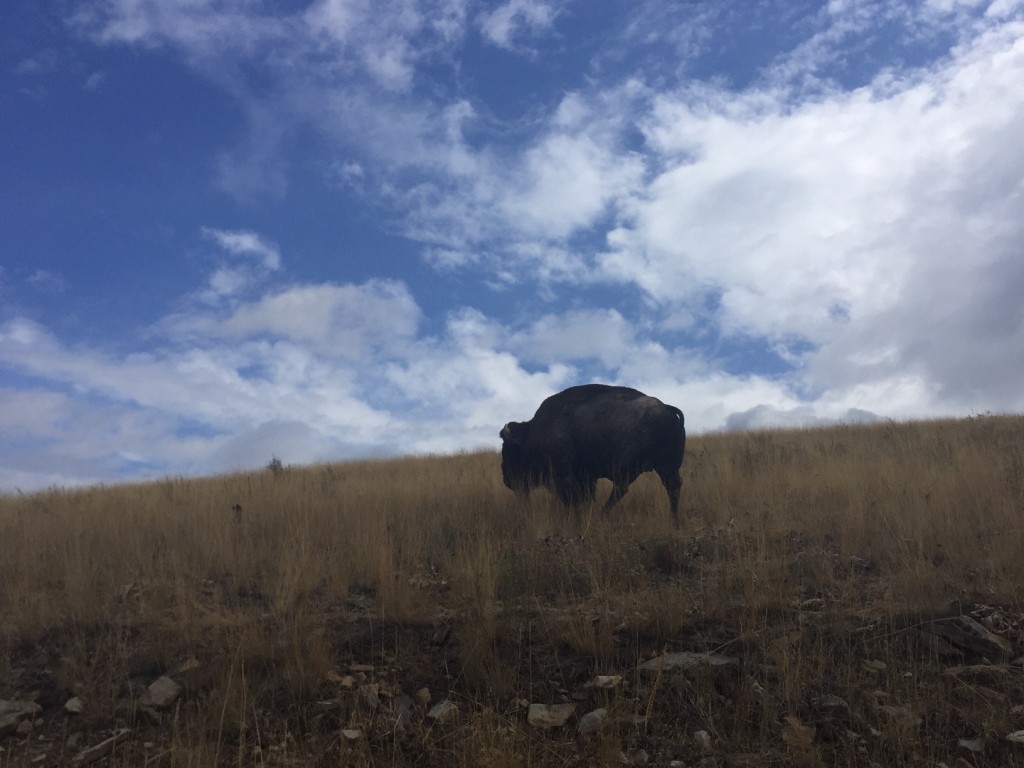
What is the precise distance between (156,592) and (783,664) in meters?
5.00

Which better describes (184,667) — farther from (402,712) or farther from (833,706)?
(833,706)

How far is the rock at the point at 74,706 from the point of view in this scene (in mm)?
5133

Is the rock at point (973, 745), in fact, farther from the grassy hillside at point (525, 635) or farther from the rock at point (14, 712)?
the rock at point (14, 712)

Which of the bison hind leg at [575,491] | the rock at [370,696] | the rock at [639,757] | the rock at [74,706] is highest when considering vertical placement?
the bison hind leg at [575,491]

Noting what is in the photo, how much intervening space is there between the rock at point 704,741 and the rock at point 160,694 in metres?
3.31

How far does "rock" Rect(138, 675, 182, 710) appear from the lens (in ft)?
16.7

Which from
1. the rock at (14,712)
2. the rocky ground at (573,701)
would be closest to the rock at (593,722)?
the rocky ground at (573,701)

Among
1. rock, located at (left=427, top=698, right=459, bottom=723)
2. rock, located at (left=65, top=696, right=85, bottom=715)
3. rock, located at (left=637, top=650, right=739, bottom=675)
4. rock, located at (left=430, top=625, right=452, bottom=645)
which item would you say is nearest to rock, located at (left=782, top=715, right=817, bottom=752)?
rock, located at (left=637, top=650, right=739, bottom=675)

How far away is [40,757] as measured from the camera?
15.4ft

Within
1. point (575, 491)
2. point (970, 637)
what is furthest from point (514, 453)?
point (970, 637)

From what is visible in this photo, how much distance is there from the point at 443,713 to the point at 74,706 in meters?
2.43

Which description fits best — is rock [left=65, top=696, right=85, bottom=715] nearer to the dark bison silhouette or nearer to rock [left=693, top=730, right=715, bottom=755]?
rock [left=693, top=730, right=715, bottom=755]

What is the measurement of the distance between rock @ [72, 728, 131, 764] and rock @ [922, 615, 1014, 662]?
5333mm

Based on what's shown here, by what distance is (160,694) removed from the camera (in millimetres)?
5164
